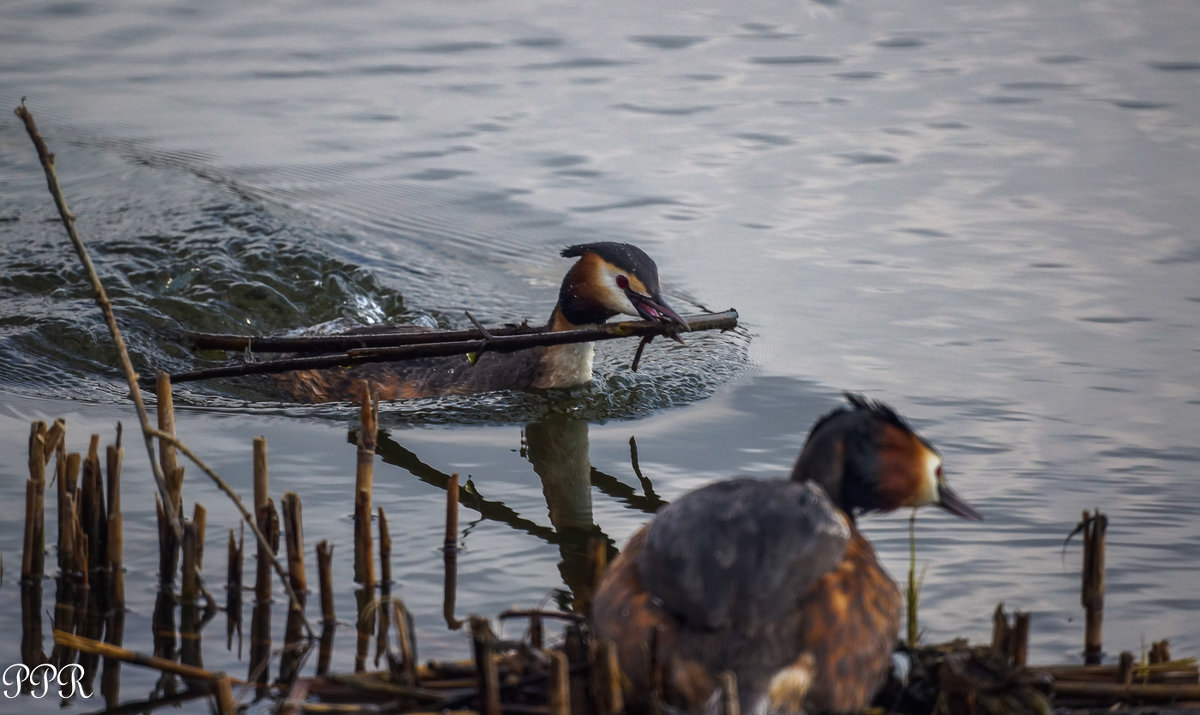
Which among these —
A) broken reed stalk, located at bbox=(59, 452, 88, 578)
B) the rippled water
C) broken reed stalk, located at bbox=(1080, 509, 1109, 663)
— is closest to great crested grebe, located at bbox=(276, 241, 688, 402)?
the rippled water

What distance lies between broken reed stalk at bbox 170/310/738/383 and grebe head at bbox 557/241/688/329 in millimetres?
909

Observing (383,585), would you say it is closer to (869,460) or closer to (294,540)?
(294,540)

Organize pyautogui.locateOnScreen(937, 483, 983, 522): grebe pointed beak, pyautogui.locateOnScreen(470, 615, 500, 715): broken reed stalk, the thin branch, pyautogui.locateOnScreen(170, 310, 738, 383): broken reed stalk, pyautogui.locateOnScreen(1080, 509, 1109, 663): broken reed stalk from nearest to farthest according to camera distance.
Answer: pyautogui.locateOnScreen(470, 615, 500, 715): broken reed stalk → pyautogui.locateOnScreen(1080, 509, 1109, 663): broken reed stalk → pyautogui.locateOnScreen(937, 483, 983, 522): grebe pointed beak → pyautogui.locateOnScreen(170, 310, 738, 383): broken reed stalk → the thin branch

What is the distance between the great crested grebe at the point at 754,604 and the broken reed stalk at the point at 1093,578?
710mm

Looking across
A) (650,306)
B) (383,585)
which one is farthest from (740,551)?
(650,306)

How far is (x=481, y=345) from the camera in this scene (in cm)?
629

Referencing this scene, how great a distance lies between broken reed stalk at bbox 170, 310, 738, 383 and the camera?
617 cm

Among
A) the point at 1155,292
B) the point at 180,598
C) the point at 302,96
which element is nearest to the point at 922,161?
the point at 1155,292

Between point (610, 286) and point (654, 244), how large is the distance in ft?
6.84

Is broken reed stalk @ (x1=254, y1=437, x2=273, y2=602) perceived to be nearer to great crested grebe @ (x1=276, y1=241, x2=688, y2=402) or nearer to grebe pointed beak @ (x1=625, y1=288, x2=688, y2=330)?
grebe pointed beak @ (x1=625, y1=288, x2=688, y2=330)

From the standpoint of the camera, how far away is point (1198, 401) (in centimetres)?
742

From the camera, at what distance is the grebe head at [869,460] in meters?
4.42

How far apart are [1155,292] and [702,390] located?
288cm

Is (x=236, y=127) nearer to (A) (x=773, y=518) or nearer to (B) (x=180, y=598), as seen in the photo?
(B) (x=180, y=598)
